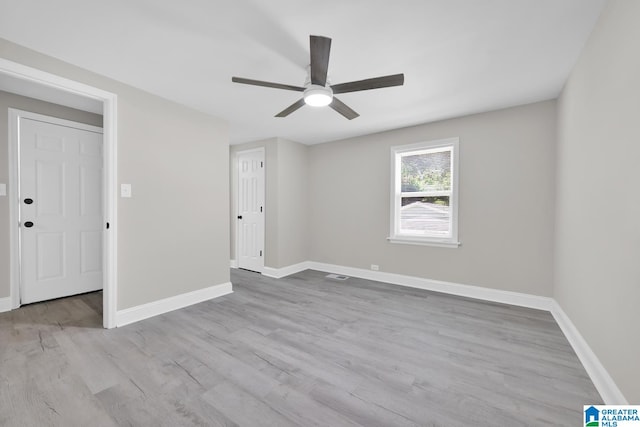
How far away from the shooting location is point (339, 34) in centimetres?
192

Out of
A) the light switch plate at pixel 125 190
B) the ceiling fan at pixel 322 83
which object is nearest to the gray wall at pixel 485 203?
the ceiling fan at pixel 322 83

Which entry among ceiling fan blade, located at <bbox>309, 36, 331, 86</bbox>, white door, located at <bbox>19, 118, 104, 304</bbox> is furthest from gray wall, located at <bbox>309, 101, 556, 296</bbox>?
white door, located at <bbox>19, 118, 104, 304</bbox>

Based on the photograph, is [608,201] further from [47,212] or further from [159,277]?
[47,212]

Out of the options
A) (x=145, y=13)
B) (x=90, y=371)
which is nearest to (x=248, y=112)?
(x=145, y=13)

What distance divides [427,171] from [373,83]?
2.38 meters

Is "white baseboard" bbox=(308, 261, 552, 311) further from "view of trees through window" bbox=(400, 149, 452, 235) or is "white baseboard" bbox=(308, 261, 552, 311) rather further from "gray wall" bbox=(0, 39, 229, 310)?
"gray wall" bbox=(0, 39, 229, 310)

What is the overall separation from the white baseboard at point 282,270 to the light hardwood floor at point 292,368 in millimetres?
1414

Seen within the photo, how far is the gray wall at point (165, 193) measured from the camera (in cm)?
272

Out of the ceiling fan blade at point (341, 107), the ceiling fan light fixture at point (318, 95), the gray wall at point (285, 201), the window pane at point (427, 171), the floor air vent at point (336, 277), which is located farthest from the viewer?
the gray wall at point (285, 201)

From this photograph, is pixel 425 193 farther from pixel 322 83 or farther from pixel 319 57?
pixel 319 57

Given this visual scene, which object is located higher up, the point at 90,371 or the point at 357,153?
the point at 357,153

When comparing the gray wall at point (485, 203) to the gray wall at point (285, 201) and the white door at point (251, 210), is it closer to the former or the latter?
the gray wall at point (285, 201)

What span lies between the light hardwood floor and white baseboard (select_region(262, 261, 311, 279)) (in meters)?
1.41

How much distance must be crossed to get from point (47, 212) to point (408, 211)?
16.1ft
